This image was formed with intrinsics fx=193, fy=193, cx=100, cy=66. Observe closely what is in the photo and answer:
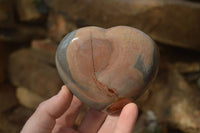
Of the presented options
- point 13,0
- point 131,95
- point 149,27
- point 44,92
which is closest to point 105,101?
point 131,95

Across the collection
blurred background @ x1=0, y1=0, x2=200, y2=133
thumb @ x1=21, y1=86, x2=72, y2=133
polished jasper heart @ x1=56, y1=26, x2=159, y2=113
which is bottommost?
blurred background @ x1=0, y1=0, x2=200, y2=133

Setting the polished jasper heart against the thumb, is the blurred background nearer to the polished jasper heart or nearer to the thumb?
the polished jasper heart

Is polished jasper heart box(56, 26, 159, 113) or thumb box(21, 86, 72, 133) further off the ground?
polished jasper heart box(56, 26, 159, 113)

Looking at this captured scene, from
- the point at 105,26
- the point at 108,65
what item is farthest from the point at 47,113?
the point at 105,26

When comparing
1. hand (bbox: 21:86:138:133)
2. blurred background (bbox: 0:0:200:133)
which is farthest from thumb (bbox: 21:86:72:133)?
blurred background (bbox: 0:0:200:133)

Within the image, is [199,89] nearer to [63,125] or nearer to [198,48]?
[198,48]

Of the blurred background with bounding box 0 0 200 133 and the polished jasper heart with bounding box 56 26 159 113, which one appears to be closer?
the polished jasper heart with bounding box 56 26 159 113

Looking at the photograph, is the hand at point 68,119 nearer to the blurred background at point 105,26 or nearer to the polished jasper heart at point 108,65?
the polished jasper heart at point 108,65
